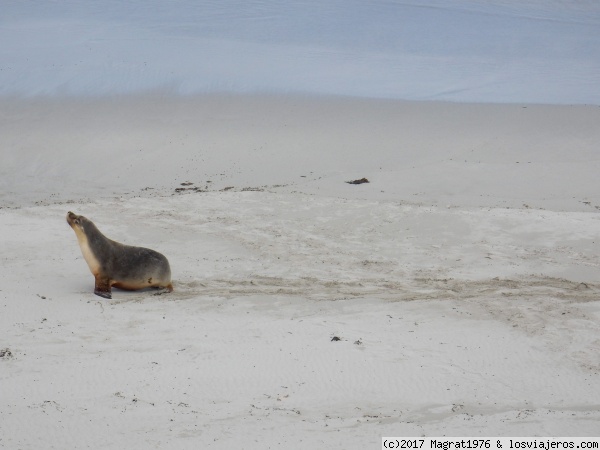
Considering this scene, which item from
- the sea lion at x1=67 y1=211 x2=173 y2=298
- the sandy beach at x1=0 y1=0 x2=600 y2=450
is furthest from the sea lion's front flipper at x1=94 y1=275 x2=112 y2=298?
the sandy beach at x1=0 y1=0 x2=600 y2=450

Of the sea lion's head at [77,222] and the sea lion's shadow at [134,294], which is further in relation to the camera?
the sea lion's head at [77,222]

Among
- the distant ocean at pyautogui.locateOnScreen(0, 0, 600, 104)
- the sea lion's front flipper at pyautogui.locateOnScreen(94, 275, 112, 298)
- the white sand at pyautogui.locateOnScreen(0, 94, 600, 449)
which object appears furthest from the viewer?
the distant ocean at pyautogui.locateOnScreen(0, 0, 600, 104)

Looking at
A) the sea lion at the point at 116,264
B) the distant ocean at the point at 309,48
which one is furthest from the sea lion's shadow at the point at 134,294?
the distant ocean at the point at 309,48

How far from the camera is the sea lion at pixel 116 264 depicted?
256 inches

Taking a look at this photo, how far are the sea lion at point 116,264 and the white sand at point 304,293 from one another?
19cm

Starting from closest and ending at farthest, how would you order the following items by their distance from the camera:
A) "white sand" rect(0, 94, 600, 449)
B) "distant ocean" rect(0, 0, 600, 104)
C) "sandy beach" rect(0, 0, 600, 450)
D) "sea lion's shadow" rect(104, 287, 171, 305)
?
"white sand" rect(0, 94, 600, 449) → "sandy beach" rect(0, 0, 600, 450) → "sea lion's shadow" rect(104, 287, 171, 305) → "distant ocean" rect(0, 0, 600, 104)

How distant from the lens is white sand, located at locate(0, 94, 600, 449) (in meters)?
4.29

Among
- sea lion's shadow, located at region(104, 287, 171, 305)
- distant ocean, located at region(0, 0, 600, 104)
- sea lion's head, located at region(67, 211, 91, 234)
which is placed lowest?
sea lion's shadow, located at region(104, 287, 171, 305)

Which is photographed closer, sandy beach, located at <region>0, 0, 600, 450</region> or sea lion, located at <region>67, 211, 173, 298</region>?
sandy beach, located at <region>0, 0, 600, 450</region>

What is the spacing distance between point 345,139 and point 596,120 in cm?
463

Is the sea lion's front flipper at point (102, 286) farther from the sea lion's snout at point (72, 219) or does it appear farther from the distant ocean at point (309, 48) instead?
the distant ocean at point (309, 48)

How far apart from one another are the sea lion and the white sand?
0.19 meters

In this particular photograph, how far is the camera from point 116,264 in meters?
6.55

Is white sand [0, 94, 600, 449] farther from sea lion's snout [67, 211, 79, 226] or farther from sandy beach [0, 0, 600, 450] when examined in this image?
sea lion's snout [67, 211, 79, 226]
